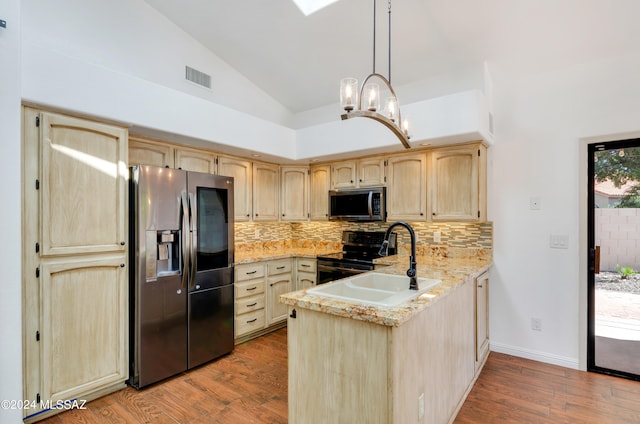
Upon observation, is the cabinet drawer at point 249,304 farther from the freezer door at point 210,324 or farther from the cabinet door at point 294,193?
the cabinet door at point 294,193

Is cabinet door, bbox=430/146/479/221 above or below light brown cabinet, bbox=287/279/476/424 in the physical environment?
above

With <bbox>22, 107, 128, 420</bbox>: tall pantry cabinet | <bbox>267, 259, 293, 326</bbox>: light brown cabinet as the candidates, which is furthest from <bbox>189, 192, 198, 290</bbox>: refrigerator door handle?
<bbox>267, 259, 293, 326</bbox>: light brown cabinet

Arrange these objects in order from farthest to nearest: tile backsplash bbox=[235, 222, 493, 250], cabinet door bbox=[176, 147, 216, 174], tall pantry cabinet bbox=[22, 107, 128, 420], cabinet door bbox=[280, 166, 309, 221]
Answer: cabinet door bbox=[280, 166, 309, 221]
tile backsplash bbox=[235, 222, 493, 250]
cabinet door bbox=[176, 147, 216, 174]
tall pantry cabinet bbox=[22, 107, 128, 420]

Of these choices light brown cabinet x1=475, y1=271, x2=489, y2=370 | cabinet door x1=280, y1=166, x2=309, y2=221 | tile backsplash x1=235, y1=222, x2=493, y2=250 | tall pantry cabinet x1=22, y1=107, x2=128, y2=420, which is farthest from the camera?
cabinet door x1=280, y1=166, x2=309, y2=221

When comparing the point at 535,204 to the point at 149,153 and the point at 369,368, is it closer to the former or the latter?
the point at 369,368

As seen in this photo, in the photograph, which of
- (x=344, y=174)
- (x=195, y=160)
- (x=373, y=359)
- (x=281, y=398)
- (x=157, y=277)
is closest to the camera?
(x=373, y=359)

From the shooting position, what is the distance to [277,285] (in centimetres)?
407

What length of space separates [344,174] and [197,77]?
2.03 m

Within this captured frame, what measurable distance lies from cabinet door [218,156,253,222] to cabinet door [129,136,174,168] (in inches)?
24.7

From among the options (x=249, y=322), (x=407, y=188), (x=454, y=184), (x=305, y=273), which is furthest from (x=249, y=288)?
(x=454, y=184)

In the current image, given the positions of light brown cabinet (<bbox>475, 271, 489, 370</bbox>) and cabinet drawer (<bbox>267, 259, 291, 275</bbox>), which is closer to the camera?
light brown cabinet (<bbox>475, 271, 489, 370</bbox>)

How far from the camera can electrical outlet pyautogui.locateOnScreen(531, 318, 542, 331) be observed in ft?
10.5

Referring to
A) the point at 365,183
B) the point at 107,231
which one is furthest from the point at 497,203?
the point at 107,231

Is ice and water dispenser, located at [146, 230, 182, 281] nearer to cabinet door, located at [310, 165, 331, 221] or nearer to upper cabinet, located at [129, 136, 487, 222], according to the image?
upper cabinet, located at [129, 136, 487, 222]
